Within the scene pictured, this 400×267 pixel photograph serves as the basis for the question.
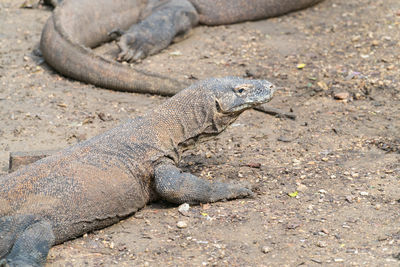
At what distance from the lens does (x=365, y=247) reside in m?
4.08

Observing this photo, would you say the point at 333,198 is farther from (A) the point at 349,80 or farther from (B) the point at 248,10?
(B) the point at 248,10

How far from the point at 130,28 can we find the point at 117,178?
4.04 meters

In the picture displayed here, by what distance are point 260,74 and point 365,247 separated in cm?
365

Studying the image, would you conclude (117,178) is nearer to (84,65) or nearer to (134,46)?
(84,65)

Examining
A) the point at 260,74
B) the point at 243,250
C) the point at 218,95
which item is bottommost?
the point at 260,74

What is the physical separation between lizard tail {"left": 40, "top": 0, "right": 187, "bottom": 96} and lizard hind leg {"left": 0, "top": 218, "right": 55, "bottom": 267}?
2.94m

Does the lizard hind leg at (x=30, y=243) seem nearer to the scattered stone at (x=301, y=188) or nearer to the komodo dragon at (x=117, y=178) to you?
the komodo dragon at (x=117, y=178)

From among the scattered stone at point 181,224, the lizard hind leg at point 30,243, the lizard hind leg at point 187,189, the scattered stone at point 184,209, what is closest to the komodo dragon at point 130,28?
the lizard hind leg at point 187,189

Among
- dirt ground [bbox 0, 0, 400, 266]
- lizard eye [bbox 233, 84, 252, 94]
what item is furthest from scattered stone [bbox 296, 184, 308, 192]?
lizard eye [bbox 233, 84, 252, 94]

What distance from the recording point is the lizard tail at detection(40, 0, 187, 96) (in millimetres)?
6949

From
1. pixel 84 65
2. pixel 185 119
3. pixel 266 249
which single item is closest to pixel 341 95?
pixel 185 119

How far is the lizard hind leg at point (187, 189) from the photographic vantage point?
4.71 m

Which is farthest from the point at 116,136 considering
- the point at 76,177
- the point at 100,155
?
the point at 76,177

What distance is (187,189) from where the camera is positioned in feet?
15.5
